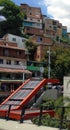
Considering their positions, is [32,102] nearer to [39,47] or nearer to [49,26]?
[39,47]

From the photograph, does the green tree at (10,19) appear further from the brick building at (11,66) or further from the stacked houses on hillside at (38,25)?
the brick building at (11,66)

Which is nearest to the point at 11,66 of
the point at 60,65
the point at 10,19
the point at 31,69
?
the point at 31,69

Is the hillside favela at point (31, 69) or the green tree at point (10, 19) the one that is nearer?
the hillside favela at point (31, 69)

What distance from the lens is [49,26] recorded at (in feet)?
436

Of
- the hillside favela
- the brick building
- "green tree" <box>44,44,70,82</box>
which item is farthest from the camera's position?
"green tree" <box>44,44,70,82</box>

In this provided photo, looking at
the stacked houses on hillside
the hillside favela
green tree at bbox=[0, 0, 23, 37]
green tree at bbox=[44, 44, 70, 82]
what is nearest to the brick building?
the hillside favela

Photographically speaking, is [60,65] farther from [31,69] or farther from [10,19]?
[10,19]

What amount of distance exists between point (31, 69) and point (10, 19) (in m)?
21.6

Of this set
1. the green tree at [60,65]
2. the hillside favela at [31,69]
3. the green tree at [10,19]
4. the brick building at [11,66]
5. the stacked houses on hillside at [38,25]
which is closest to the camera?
the hillside favela at [31,69]

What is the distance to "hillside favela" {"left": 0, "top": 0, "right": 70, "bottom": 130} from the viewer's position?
64.0 feet

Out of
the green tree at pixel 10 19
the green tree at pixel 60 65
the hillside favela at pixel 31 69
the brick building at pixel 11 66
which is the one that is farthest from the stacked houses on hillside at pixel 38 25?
the green tree at pixel 60 65

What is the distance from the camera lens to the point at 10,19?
330 ft

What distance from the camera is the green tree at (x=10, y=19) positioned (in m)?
101

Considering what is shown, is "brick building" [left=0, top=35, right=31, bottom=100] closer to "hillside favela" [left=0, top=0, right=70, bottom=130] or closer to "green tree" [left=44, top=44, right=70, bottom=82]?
"hillside favela" [left=0, top=0, right=70, bottom=130]
